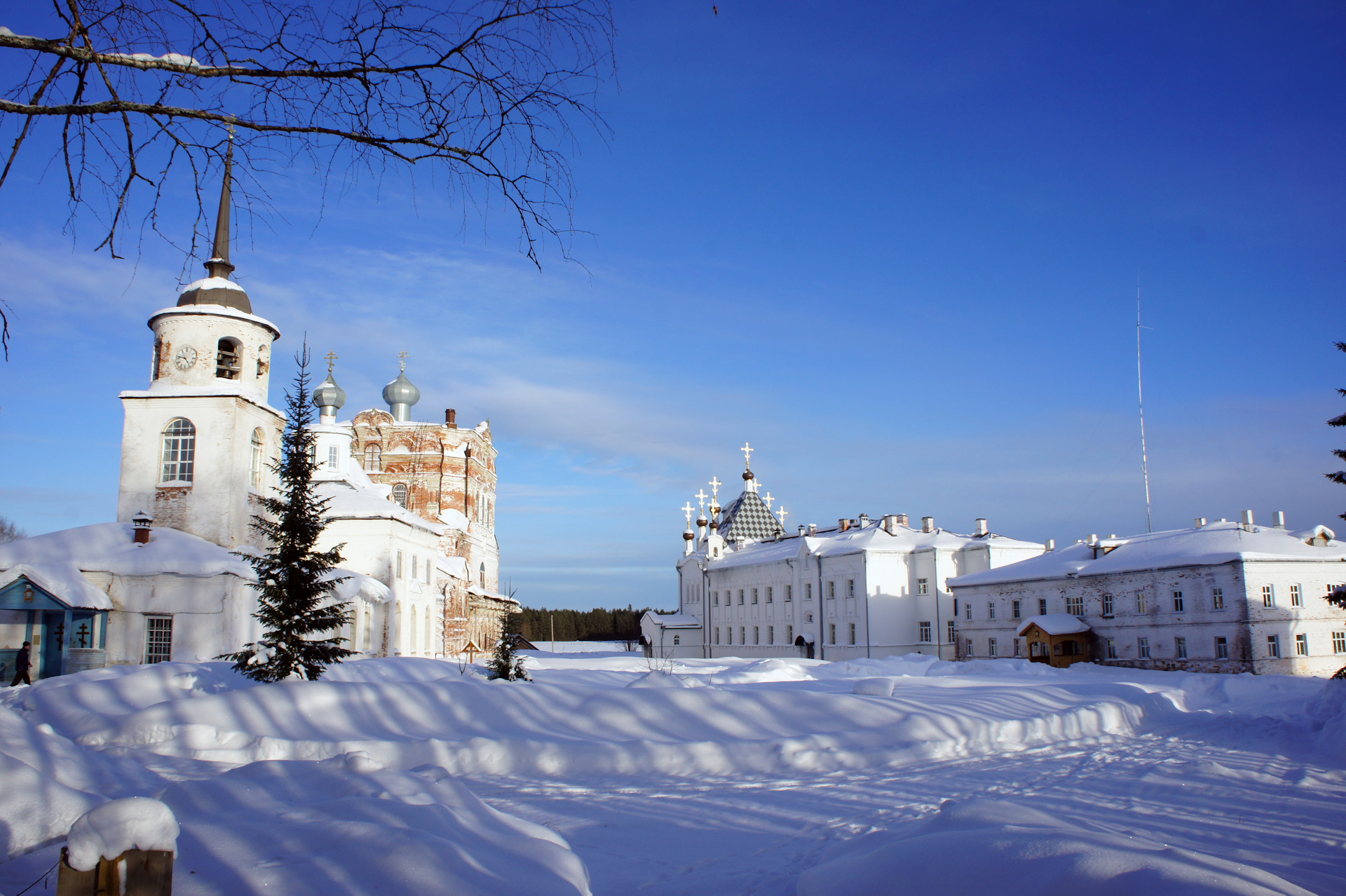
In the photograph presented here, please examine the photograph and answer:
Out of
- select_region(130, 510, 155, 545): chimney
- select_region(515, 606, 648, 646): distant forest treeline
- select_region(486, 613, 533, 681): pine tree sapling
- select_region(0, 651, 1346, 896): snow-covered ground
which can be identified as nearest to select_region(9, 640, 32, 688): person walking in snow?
select_region(0, 651, 1346, 896): snow-covered ground

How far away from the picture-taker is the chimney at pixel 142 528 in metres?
24.1

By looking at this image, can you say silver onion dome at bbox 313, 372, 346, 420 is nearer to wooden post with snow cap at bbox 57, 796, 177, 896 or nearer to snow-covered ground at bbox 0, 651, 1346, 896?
snow-covered ground at bbox 0, 651, 1346, 896

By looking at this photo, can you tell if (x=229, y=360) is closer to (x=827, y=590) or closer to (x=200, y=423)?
(x=200, y=423)

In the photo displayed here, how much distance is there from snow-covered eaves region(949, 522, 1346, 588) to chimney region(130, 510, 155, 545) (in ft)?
103

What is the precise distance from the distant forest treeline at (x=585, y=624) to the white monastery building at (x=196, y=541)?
50002mm

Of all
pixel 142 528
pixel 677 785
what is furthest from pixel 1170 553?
pixel 142 528

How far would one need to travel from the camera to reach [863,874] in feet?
17.5

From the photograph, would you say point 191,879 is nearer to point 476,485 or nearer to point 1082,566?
point 1082,566

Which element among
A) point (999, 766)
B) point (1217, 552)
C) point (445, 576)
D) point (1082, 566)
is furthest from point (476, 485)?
point (999, 766)

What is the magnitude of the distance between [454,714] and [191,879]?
27.5ft

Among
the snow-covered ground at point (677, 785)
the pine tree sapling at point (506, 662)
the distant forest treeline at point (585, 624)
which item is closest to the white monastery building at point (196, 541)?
the pine tree sapling at point (506, 662)

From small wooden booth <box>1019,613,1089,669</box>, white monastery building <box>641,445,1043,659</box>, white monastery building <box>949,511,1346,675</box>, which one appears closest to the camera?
white monastery building <box>949,511,1346,675</box>

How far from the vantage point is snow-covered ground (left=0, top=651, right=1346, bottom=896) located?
4.76 meters

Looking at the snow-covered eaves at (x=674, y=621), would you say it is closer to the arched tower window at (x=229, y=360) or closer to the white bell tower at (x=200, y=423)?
the white bell tower at (x=200, y=423)
